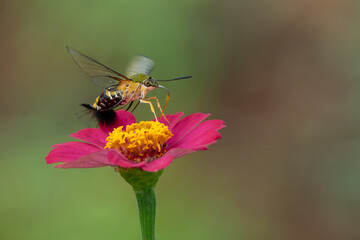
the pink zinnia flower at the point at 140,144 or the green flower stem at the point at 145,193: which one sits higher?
the pink zinnia flower at the point at 140,144

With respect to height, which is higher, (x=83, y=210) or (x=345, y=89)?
(x=345, y=89)

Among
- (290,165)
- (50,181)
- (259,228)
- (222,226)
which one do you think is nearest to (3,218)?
(50,181)

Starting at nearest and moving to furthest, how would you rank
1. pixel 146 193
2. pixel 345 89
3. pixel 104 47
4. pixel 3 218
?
pixel 146 193 < pixel 3 218 < pixel 345 89 < pixel 104 47

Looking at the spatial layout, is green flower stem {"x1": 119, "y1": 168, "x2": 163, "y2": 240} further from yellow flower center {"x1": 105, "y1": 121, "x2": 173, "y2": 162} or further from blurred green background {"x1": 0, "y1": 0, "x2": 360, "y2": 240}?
blurred green background {"x1": 0, "y1": 0, "x2": 360, "y2": 240}

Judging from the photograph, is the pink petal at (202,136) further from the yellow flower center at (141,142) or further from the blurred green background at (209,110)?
the blurred green background at (209,110)

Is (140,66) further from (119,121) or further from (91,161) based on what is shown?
(91,161)

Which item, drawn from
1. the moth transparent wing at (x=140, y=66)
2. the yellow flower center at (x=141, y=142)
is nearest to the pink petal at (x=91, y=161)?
the yellow flower center at (x=141, y=142)

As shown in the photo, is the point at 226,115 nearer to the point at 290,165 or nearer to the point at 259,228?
the point at 290,165

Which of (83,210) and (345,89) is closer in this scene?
(83,210)
